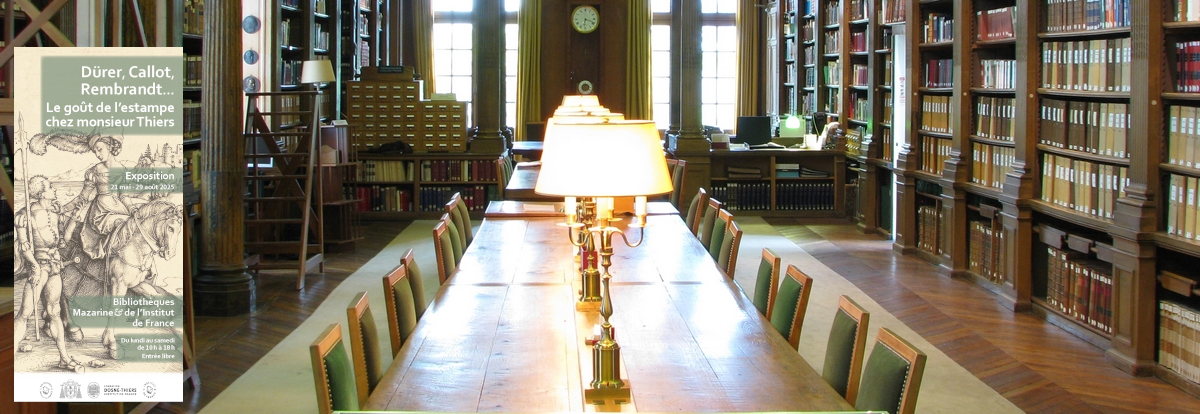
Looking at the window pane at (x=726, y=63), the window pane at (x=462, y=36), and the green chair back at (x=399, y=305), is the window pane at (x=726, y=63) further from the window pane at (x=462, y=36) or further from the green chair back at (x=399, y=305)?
the green chair back at (x=399, y=305)

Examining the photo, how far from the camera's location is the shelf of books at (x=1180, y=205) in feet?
16.2

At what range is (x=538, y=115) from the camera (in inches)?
600

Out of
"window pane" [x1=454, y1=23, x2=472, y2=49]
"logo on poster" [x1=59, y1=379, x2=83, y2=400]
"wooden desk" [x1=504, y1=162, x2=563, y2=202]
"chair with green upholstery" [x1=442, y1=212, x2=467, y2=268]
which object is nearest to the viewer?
"logo on poster" [x1=59, y1=379, x2=83, y2=400]

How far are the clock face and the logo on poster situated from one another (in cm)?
1268

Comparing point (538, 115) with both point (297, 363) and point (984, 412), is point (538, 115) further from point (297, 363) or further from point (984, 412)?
point (984, 412)

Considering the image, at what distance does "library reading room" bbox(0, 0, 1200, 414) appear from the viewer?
2902mm

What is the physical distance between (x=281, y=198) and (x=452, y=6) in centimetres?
859

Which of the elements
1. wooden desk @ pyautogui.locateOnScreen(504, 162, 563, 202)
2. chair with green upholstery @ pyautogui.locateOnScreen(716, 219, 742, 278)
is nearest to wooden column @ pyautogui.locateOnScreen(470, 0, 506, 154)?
wooden desk @ pyautogui.locateOnScreen(504, 162, 563, 202)

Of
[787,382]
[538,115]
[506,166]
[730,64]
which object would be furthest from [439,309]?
[730,64]

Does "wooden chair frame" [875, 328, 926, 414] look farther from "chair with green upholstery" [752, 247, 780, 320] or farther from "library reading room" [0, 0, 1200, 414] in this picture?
"chair with green upholstery" [752, 247, 780, 320]

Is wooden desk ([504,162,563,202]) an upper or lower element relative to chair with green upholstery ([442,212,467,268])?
Result: upper

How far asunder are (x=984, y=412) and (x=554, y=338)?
2.12 meters

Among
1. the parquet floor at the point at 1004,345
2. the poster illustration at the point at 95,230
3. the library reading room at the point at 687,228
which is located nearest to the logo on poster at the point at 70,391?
the poster illustration at the point at 95,230

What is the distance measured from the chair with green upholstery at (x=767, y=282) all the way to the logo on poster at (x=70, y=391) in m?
2.22
